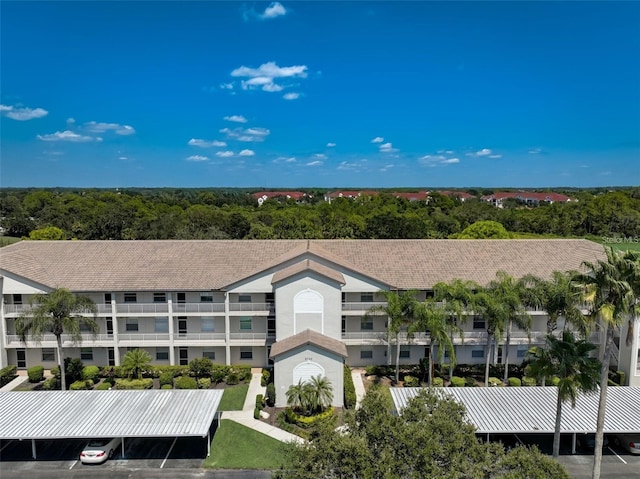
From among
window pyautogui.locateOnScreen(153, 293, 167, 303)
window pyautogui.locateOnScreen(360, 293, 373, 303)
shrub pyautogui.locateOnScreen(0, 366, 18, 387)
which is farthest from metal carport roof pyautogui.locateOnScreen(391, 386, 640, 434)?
shrub pyautogui.locateOnScreen(0, 366, 18, 387)

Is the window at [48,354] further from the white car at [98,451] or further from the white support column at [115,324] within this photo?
the white car at [98,451]

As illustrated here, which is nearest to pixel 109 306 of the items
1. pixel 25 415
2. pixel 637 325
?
pixel 25 415

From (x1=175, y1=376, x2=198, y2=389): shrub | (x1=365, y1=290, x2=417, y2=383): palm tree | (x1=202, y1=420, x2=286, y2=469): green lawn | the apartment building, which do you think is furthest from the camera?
the apartment building

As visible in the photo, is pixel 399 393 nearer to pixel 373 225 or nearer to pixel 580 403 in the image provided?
pixel 580 403

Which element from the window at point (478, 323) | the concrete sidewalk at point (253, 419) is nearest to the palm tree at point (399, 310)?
the window at point (478, 323)

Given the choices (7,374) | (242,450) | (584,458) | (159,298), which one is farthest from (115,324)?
(584,458)

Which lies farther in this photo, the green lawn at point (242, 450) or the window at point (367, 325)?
the window at point (367, 325)

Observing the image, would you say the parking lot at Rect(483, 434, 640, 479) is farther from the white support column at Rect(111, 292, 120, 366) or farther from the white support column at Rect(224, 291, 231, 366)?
the white support column at Rect(111, 292, 120, 366)
